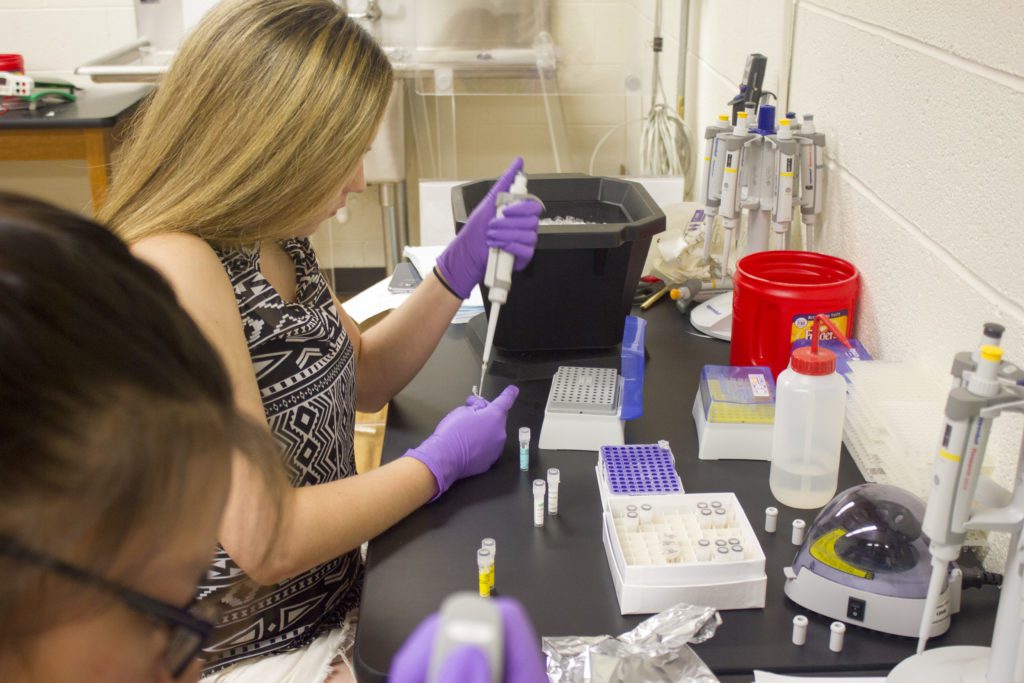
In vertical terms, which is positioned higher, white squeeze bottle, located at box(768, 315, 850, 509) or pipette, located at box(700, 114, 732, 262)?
pipette, located at box(700, 114, 732, 262)

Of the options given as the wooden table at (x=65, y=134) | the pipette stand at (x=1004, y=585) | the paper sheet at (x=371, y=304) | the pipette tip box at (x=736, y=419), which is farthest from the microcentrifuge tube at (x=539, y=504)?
the wooden table at (x=65, y=134)

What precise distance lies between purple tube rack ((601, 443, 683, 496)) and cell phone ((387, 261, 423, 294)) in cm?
82

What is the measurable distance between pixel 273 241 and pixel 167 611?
2.59 feet

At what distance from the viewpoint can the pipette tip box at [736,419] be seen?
1.14 meters

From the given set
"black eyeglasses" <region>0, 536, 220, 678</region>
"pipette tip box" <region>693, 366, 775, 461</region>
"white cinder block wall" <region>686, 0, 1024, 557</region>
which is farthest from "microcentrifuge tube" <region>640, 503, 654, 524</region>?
"black eyeglasses" <region>0, 536, 220, 678</region>

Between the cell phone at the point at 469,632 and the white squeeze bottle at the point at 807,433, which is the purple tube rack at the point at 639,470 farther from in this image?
the cell phone at the point at 469,632

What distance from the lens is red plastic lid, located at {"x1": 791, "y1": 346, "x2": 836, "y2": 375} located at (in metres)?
0.99

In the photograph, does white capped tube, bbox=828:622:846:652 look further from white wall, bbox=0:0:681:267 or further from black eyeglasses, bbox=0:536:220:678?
white wall, bbox=0:0:681:267

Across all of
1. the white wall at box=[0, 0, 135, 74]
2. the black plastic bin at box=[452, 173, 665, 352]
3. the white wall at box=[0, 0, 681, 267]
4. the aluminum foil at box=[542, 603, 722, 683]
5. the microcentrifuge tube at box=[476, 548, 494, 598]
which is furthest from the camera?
the white wall at box=[0, 0, 135, 74]

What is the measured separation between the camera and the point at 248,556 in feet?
3.32

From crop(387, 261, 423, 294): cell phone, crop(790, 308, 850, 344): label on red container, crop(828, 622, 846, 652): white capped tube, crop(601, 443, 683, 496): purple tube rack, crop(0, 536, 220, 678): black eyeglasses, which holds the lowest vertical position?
crop(387, 261, 423, 294): cell phone

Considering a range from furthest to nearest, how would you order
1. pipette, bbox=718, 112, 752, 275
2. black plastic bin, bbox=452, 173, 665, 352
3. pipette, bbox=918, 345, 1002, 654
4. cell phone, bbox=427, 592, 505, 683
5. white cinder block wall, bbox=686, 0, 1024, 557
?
pipette, bbox=718, 112, 752, 275 < black plastic bin, bbox=452, 173, 665, 352 < white cinder block wall, bbox=686, 0, 1024, 557 < pipette, bbox=918, 345, 1002, 654 < cell phone, bbox=427, 592, 505, 683

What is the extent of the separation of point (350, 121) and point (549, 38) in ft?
7.29

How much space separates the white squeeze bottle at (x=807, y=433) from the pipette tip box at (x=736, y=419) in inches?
2.9
